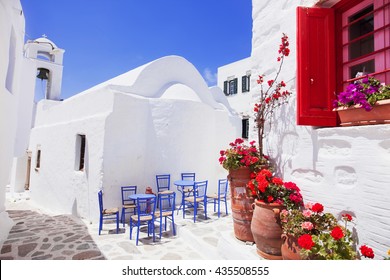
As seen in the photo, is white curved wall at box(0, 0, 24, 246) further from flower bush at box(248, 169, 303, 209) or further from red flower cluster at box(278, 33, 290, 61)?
flower bush at box(248, 169, 303, 209)

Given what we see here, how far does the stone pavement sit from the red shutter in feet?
6.46

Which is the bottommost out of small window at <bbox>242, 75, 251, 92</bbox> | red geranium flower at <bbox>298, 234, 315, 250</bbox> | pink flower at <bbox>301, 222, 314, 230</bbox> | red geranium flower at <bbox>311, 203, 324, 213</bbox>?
red geranium flower at <bbox>298, 234, 315, 250</bbox>

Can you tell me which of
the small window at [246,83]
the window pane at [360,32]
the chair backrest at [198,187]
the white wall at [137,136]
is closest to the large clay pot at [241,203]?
the window pane at [360,32]

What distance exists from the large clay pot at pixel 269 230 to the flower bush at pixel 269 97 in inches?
40.8

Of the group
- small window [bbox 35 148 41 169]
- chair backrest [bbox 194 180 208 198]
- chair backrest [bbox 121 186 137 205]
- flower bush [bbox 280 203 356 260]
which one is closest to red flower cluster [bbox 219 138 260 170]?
flower bush [bbox 280 203 356 260]

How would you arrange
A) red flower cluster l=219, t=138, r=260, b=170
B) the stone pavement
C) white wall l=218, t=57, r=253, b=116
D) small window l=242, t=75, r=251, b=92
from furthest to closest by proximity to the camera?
small window l=242, t=75, r=251, b=92
white wall l=218, t=57, r=253, b=116
the stone pavement
red flower cluster l=219, t=138, r=260, b=170

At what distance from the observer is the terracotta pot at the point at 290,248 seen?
7.93 ft

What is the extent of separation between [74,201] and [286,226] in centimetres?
759

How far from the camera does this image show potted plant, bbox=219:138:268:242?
11.5ft

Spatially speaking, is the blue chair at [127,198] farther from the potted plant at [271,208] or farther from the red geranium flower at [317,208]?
the red geranium flower at [317,208]

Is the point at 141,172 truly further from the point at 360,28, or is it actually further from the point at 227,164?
the point at 360,28

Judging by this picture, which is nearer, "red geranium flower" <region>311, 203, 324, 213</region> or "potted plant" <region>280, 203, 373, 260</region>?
"potted plant" <region>280, 203, 373, 260</region>

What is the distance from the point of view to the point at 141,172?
7.43 m

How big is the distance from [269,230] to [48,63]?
15.8 meters
